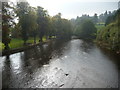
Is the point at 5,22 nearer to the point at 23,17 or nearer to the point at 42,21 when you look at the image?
the point at 23,17

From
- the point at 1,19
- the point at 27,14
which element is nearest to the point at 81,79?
the point at 1,19

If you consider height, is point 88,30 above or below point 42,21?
below

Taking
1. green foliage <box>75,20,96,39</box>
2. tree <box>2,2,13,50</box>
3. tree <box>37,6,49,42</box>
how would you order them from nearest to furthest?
tree <box>2,2,13,50</box> → tree <box>37,6,49,42</box> → green foliage <box>75,20,96,39</box>

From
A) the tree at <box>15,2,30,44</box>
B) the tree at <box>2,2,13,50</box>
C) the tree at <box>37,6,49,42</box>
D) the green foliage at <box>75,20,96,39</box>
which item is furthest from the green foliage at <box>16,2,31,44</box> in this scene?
the green foliage at <box>75,20,96,39</box>

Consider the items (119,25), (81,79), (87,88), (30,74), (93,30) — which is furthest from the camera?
(93,30)

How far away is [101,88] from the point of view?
37.1 feet

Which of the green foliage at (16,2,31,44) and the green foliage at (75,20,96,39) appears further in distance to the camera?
the green foliage at (75,20,96,39)

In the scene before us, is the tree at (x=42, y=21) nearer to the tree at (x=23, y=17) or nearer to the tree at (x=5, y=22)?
the tree at (x=23, y=17)

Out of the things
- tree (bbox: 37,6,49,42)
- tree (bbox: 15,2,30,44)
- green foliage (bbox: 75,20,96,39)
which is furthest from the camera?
green foliage (bbox: 75,20,96,39)

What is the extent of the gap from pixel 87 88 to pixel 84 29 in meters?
85.4

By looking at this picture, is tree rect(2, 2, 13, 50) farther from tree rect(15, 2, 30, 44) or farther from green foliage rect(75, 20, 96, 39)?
green foliage rect(75, 20, 96, 39)

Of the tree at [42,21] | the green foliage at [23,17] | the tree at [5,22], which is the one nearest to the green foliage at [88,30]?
the tree at [42,21]

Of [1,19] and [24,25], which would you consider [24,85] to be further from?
[24,25]

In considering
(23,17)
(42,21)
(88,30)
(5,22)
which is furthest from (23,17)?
(88,30)
